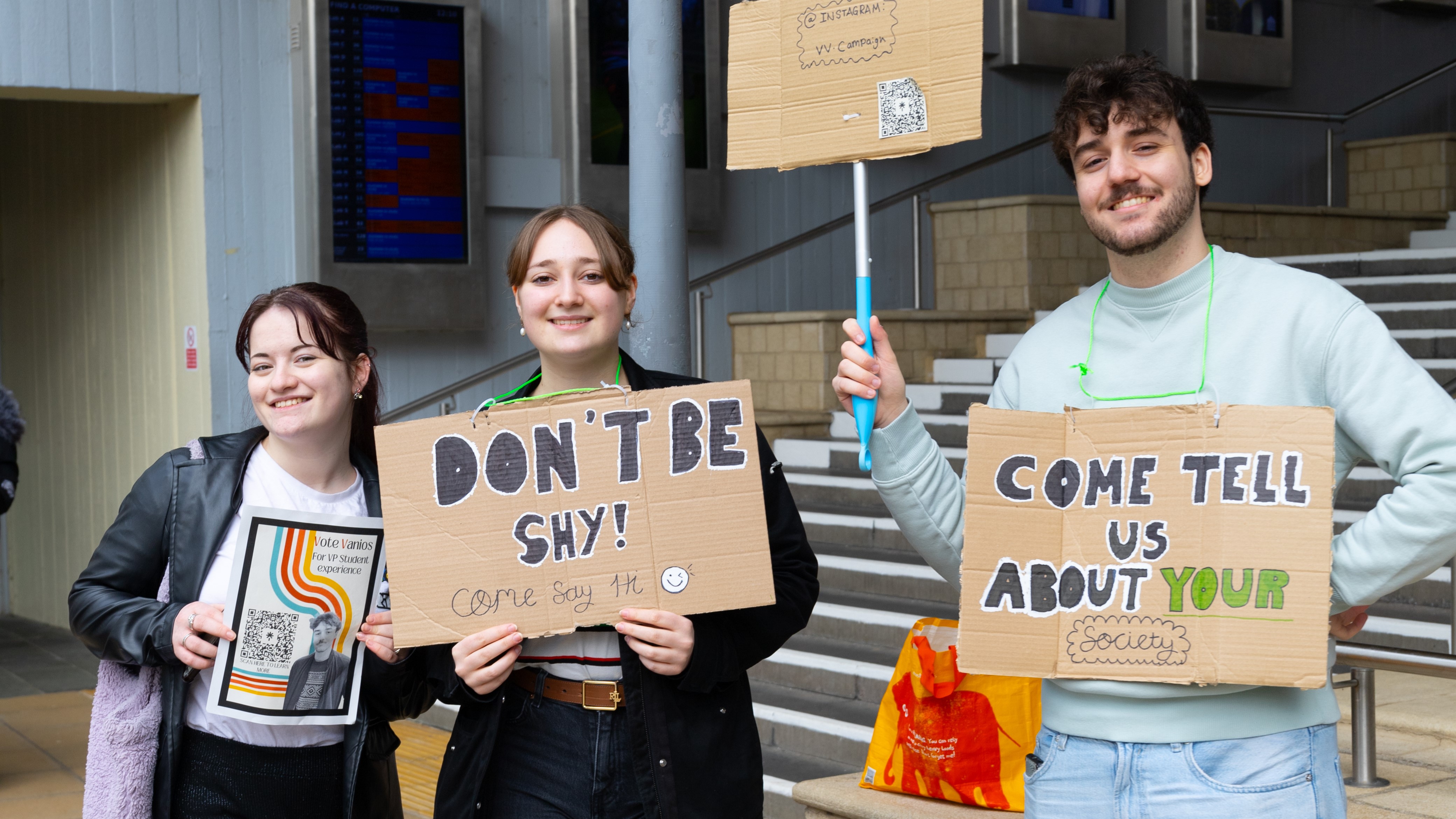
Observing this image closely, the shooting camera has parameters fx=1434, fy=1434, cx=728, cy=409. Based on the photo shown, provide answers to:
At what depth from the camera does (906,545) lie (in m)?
6.38

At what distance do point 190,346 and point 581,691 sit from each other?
570 cm

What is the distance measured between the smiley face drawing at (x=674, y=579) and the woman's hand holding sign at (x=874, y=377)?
343mm

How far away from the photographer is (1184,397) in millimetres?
1932

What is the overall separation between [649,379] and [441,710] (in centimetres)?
405

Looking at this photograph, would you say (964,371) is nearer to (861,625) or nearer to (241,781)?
(861,625)

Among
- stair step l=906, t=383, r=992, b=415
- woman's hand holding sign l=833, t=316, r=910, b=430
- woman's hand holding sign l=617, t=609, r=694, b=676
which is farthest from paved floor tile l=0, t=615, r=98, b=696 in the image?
woman's hand holding sign l=833, t=316, r=910, b=430

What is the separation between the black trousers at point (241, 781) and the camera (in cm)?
228

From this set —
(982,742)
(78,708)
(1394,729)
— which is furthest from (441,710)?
(1394,729)

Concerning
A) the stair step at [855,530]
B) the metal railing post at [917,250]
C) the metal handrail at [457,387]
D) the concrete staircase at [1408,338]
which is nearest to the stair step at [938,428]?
the stair step at [855,530]

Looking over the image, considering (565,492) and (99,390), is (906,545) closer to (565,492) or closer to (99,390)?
(565,492)

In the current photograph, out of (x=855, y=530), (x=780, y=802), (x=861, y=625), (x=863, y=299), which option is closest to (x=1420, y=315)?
(x=855, y=530)

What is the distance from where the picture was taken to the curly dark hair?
1.96m

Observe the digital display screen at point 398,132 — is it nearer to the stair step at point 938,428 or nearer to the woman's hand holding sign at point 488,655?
the stair step at point 938,428

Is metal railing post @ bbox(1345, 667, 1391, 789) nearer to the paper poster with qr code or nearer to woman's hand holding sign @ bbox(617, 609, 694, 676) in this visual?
woman's hand holding sign @ bbox(617, 609, 694, 676)
